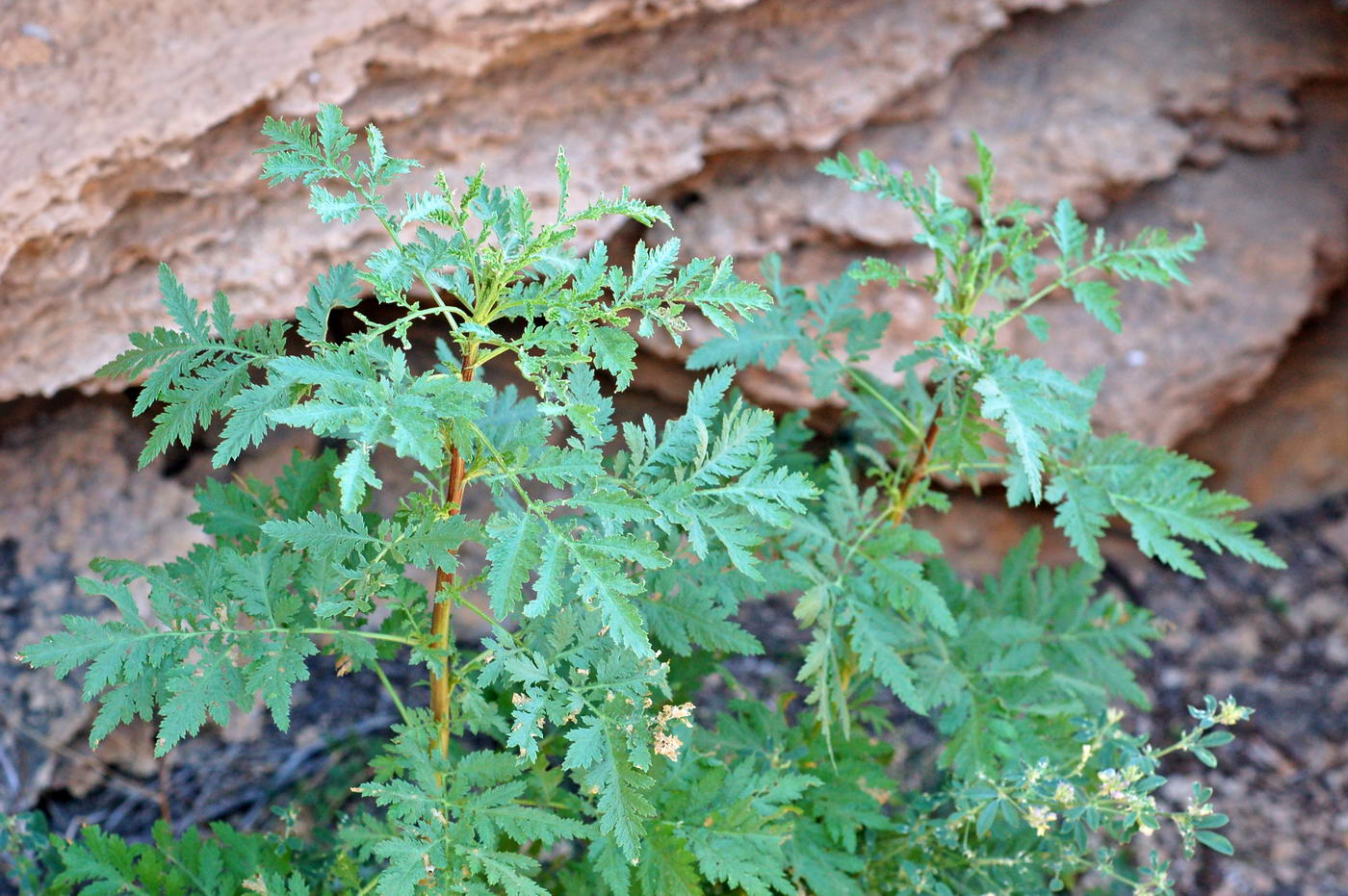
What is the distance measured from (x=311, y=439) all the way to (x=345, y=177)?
2.00 metres

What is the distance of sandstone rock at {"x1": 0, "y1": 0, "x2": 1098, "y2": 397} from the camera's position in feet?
7.75

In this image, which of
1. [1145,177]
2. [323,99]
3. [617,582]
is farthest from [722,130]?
[617,582]

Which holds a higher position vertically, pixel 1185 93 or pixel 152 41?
pixel 152 41

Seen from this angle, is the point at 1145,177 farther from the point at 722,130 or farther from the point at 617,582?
the point at 617,582

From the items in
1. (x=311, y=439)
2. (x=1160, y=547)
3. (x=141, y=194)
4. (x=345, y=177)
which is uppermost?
(x=345, y=177)

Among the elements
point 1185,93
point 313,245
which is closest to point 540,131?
point 313,245

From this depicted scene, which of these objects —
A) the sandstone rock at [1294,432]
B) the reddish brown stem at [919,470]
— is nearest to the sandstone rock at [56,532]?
the reddish brown stem at [919,470]

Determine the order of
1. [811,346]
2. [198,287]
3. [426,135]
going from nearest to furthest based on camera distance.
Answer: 1. [811,346]
2. [198,287]
3. [426,135]

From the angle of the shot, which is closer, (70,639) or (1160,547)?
(70,639)

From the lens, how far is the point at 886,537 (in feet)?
6.13

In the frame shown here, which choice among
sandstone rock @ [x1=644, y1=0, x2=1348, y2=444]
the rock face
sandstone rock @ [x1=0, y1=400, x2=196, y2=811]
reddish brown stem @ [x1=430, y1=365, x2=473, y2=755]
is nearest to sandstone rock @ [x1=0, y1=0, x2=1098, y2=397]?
the rock face

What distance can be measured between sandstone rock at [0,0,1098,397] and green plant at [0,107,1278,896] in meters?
0.80

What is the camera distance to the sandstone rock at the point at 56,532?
2619 mm

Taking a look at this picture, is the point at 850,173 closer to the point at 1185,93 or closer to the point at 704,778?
the point at 704,778
